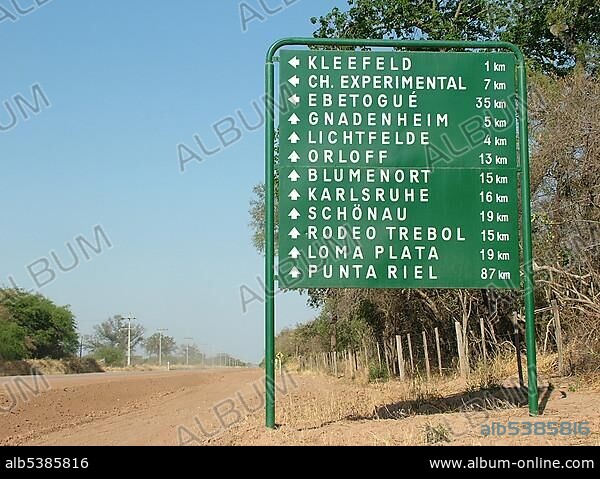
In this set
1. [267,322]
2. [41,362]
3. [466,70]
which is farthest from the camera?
[41,362]

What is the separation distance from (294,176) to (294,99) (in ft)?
3.92

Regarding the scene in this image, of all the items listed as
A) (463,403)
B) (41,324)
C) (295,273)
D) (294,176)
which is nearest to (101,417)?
(463,403)

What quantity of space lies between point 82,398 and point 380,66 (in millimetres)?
19411

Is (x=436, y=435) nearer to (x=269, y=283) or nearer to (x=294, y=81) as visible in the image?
(x=269, y=283)

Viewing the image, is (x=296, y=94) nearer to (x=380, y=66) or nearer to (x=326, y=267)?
(x=380, y=66)

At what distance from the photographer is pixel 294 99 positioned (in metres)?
11.4

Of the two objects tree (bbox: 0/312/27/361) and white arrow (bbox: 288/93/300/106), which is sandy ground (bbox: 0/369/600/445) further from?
tree (bbox: 0/312/27/361)

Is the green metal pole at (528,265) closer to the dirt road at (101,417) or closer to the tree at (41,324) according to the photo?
the dirt road at (101,417)

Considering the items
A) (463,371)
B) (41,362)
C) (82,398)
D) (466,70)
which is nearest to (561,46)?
(463,371)

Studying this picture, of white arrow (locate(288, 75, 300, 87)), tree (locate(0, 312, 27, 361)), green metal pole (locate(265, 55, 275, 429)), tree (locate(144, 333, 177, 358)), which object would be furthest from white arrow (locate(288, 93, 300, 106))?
tree (locate(144, 333, 177, 358))

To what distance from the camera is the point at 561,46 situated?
2511 centimetres

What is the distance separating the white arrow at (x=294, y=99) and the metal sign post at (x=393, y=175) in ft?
0.05

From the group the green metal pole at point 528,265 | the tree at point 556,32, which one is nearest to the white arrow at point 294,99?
the green metal pole at point 528,265

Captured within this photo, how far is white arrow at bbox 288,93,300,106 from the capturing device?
37.5 feet
